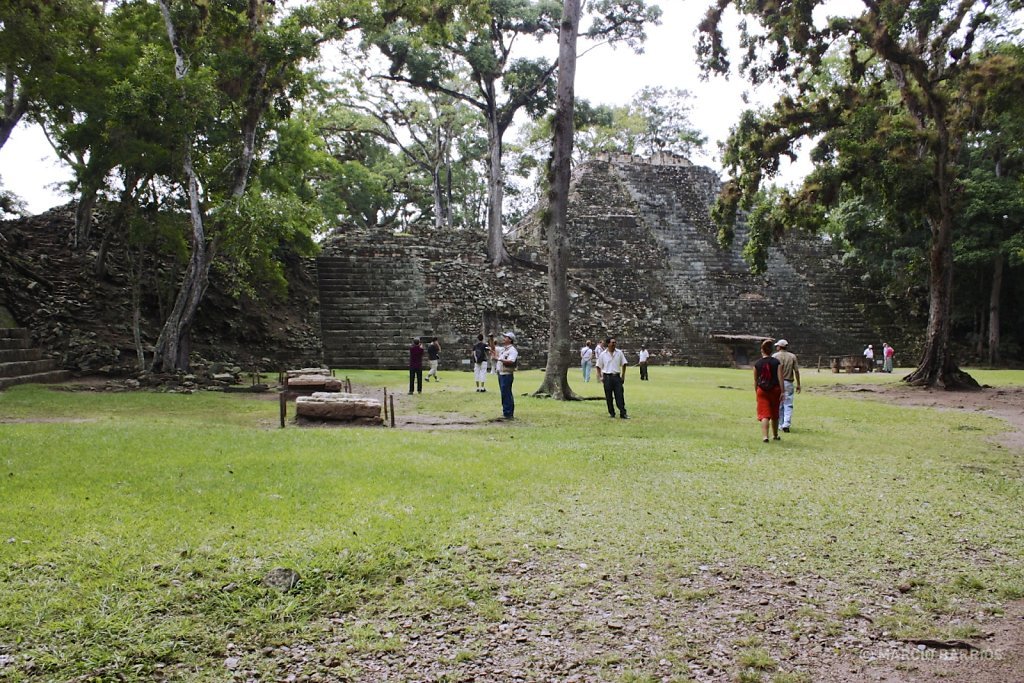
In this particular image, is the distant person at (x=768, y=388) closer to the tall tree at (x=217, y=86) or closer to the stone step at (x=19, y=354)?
the tall tree at (x=217, y=86)

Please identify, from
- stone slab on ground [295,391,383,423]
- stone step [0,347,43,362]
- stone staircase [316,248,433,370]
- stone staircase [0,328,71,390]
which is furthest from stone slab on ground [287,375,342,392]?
stone staircase [316,248,433,370]

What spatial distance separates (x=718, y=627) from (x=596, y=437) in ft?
16.1

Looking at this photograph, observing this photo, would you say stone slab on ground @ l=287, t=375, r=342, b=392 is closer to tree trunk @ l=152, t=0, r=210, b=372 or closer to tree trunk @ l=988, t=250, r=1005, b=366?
tree trunk @ l=152, t=0, r=210, b=372

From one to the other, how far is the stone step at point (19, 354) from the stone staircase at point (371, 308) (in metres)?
6.92

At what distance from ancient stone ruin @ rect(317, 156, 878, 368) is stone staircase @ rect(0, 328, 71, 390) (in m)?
7.05

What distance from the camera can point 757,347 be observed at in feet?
77.3

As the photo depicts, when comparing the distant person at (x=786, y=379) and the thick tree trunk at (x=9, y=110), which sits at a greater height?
the thick tree trunk at (x=9, y=110)

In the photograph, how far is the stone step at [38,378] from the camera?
11727 millimetres

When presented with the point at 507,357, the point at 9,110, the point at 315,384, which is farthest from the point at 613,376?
the point at 9,110

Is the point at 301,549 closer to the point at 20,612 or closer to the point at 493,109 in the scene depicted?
the point at 20,612

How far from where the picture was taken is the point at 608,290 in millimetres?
25031

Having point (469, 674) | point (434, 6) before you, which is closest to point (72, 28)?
point (434, 6)

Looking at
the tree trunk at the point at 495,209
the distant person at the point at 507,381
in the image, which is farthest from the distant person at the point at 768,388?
the tree trunk at the point at 495,209

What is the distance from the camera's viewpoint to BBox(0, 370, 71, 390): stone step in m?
11.7
